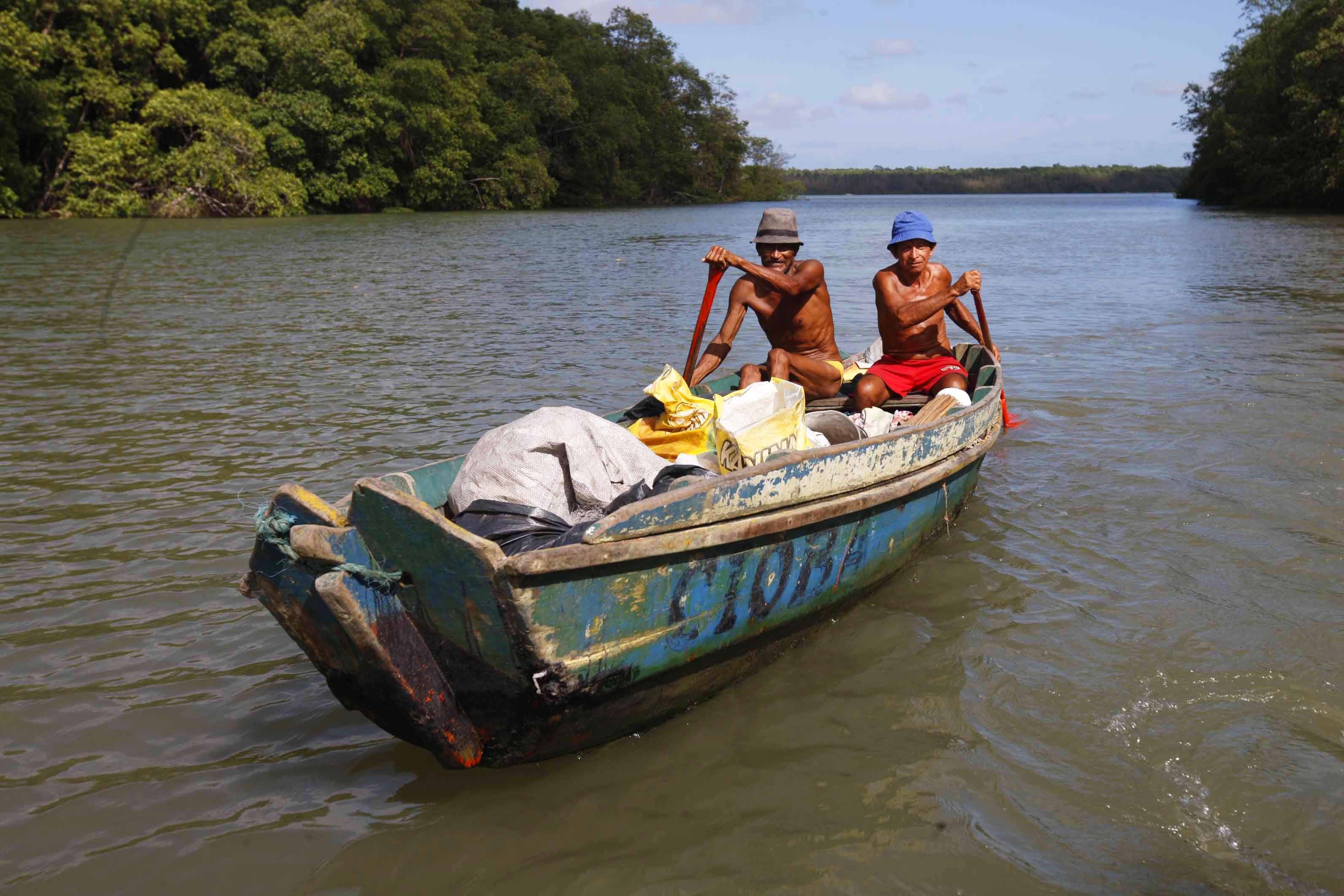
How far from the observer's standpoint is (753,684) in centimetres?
382

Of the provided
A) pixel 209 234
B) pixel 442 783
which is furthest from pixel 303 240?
pixel 442 783

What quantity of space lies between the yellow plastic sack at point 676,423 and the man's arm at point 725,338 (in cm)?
87

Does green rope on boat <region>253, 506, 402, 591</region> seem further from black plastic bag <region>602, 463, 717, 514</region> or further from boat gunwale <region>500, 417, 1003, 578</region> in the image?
black plastic bag <region>602, 463, 717, 514</region>

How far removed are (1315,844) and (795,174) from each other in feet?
354

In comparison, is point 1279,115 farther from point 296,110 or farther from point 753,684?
point 753,684

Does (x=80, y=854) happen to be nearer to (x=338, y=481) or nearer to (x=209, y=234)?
(x=338, y=481)

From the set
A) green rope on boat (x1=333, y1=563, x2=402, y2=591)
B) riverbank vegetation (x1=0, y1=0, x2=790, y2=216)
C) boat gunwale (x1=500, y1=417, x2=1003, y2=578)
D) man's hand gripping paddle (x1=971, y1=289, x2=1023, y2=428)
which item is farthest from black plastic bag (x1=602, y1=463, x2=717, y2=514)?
riverbank vegetation (x1=0, y1=0, x2=790, y2=216)

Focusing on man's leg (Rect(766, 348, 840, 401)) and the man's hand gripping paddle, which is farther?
the man's hand gripping paddle

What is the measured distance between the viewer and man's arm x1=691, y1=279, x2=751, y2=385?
18.3ft

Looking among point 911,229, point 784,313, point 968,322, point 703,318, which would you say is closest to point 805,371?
point 784,313

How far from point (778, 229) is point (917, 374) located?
1.36 m

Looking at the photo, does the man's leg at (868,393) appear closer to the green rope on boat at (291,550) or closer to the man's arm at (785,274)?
the man's arm at (785,274)

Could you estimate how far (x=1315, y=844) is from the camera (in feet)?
9.46

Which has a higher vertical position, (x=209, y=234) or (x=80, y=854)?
(x=209, y=234)
